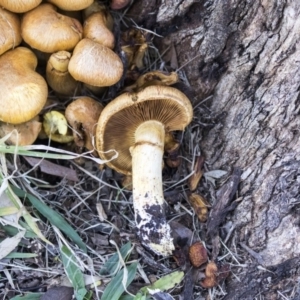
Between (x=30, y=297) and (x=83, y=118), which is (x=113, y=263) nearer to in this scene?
(x=30, y=297)

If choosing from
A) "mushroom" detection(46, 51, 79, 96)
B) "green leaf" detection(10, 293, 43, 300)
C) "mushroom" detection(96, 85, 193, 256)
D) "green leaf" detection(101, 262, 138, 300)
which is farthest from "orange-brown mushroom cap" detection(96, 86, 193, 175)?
"green leaf" detection(10, 293, 43, 300)

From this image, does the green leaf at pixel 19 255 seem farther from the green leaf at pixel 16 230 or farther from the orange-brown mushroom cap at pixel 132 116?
the orange-brown mushroom cap at pixel 132 116

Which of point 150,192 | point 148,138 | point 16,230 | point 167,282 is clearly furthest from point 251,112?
point 16,230

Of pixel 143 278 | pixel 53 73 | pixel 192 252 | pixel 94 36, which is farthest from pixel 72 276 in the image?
pixel 94 36

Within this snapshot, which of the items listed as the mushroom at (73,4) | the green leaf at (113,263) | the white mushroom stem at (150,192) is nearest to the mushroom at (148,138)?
the white mushroom stem at (150,192)

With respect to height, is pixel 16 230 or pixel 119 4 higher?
pixel 119 4

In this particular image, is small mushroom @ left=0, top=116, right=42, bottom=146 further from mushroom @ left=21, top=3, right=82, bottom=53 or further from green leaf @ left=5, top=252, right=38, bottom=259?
green leaf @ left=5, top=252, right=38, bottom=259
